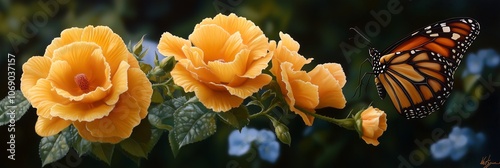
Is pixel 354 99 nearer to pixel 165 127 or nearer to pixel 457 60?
pixel 457 60

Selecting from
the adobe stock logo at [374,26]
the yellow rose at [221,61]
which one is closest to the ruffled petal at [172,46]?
the yellow rose at [221,61]

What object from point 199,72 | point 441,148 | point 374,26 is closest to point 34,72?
point 199,72

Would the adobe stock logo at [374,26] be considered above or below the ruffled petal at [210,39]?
below

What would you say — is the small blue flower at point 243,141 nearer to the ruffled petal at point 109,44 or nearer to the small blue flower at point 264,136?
the small blue flower at point 264,136

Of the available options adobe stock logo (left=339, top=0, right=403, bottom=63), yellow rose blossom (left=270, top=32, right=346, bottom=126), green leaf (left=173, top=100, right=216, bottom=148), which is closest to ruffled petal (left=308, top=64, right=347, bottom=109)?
yellow rose blossom (left=270, top=32, right=346, bottom=126)

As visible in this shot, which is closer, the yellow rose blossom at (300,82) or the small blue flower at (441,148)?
the yellow rose blossom at (300,82)

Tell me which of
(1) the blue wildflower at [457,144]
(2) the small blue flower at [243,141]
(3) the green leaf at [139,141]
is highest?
(3) the green leaf at [139,141]

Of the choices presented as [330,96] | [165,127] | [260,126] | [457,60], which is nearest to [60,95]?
[165,127]
